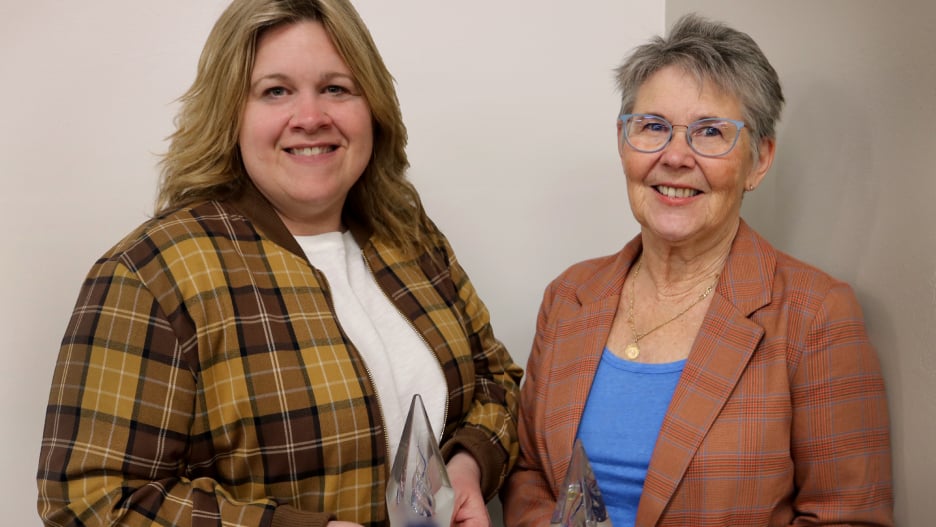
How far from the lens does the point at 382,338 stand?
1819 mm

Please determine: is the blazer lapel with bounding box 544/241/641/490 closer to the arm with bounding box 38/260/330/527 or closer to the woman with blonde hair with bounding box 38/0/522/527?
the woman with blonde hair with bounding box 38/0/522/527

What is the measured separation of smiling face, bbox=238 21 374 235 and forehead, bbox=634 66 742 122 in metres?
0.61

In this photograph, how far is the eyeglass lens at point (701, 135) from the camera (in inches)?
65.2

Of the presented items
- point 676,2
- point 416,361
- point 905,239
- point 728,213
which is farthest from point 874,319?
point 676,2

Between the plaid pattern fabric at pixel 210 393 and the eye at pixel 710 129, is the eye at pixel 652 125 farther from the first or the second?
the plaid pattern fabric at pixel 210 393

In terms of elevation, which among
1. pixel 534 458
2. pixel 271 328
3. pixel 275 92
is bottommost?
pixel 534 458

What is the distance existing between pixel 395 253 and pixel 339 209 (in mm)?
168

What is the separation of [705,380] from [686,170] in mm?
406

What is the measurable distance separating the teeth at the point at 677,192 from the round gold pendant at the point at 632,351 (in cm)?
32

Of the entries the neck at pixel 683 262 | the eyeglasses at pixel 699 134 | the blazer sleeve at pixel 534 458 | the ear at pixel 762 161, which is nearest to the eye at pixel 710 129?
the eyeglasses at pixel 699 134

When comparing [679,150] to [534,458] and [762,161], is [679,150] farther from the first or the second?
[534,458]

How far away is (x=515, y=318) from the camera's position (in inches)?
106

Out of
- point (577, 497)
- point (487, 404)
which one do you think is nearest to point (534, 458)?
point (487, 404)

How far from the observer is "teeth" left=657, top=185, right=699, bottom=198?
1705 millimetres
